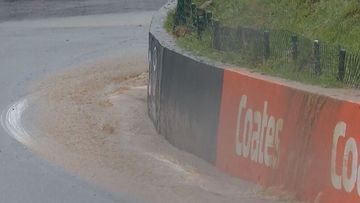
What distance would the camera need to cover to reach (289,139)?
9.20 metres

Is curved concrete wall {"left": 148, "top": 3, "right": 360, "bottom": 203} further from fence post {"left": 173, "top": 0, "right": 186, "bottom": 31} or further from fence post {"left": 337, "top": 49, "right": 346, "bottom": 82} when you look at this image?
fence post {"left": 173, "top": 0, "right": 186, "bottom": 31}

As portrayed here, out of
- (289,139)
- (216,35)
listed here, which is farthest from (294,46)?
(216,35)

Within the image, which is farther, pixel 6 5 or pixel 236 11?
pixel 6 5

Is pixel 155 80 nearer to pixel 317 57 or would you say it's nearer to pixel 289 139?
pixel 317 57

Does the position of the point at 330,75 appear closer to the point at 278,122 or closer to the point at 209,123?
the point at 278,122

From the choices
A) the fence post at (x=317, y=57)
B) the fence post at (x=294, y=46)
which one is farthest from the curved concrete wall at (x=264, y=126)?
the fence post at (x=294, y=46)

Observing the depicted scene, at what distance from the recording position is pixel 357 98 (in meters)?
8.43

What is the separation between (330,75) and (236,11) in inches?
214

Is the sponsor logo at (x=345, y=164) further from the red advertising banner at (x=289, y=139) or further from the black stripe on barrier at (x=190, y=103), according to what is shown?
the black stripe on barrier at (x=190, y=103)

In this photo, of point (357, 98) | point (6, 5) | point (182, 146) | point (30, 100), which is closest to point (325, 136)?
point (357, 98)

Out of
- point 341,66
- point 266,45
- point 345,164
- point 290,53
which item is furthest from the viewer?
point 266,45

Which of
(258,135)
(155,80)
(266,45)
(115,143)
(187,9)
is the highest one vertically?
(266,45)

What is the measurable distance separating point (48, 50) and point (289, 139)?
15476 millimetres

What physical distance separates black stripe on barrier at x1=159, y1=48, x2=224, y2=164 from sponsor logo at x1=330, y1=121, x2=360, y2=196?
2.74 metres
